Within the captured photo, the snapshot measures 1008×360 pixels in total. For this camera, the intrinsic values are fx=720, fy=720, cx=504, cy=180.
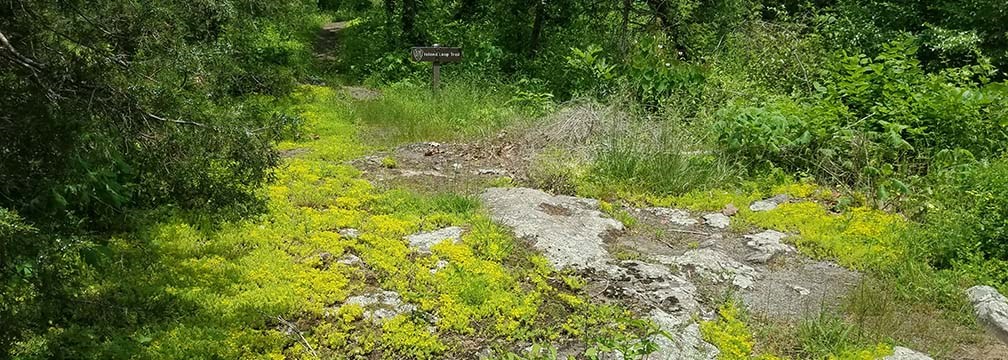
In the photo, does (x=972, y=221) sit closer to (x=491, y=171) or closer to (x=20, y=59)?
(x=491, y=171)

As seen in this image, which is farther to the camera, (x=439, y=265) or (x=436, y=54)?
(x=436, y=54)

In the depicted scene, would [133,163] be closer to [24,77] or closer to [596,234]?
[24,77]

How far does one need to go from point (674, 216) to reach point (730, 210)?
1.70ft

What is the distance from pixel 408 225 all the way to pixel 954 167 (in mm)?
4877

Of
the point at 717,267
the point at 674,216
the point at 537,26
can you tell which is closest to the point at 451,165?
the point at 674,216

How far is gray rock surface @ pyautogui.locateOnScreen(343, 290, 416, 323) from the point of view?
169 inches

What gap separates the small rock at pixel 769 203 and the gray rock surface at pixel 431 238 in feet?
9.08

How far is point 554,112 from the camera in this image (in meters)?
9.05

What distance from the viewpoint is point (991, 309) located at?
444 centimetres

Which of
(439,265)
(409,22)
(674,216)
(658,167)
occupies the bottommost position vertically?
(409,22)

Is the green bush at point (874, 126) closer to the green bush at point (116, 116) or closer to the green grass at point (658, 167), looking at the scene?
the green grass at point (658, 167)

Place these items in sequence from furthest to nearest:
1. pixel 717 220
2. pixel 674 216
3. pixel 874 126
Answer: pixel 874 126 → pixel 674 216 → pixel 717 220

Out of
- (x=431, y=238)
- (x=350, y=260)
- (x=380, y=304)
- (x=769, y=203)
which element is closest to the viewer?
(x=380, y=304)

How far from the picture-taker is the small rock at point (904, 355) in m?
3.95
